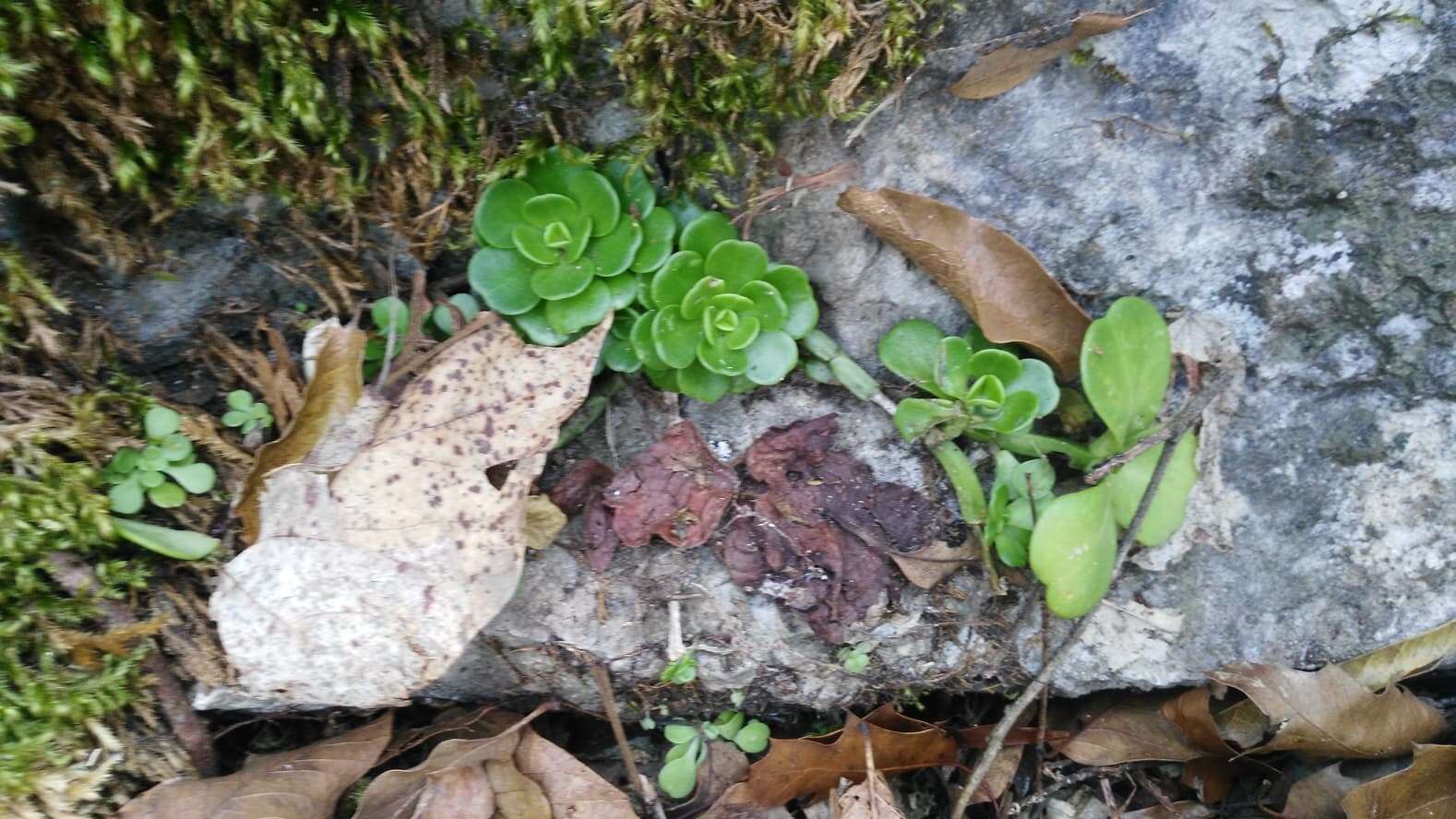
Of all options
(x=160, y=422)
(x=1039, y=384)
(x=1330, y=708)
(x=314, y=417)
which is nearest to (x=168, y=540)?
(x=160, y=422)

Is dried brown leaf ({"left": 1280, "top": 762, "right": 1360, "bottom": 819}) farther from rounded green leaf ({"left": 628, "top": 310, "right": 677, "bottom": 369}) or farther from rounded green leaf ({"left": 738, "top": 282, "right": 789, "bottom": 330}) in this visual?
rounded green leaf ({"left": 628, "top": 310, "right": 677, "bottom": 369})

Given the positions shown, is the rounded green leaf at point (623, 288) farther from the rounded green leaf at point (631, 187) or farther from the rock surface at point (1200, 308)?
the rock surface at point (1200, 308)

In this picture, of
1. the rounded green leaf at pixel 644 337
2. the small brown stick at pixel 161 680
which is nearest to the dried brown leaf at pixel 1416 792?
the rounded green leaf at pixel 644 337

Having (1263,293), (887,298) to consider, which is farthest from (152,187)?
(1263,293)

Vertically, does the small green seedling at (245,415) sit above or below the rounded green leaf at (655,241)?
above

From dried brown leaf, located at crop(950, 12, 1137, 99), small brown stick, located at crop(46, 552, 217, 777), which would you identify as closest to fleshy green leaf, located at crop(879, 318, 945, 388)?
dried brown leaf, located at crop(950, 12, 1137, 99)

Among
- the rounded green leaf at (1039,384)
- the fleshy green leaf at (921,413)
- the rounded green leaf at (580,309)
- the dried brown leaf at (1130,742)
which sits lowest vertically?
the dried brown leaf at (1130,742)

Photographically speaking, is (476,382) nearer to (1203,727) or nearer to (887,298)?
(887,298)
